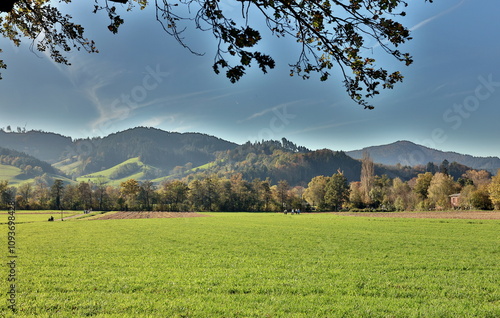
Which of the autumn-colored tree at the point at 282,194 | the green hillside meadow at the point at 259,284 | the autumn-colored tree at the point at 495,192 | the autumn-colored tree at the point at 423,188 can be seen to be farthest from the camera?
the autumn-colored tree at the point at 282,194

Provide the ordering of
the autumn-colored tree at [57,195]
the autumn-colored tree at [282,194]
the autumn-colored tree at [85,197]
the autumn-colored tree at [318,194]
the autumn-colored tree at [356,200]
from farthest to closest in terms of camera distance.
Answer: the autumn-colored tree at [282,194], the autumn-colored tree at [318,194], the autumn-colored tree at [57,195], the autumn-colored tree at [85,197], the autumn-colored tree at [356,200]

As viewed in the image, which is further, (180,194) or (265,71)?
(180,194)

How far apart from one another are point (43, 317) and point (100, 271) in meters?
6.16

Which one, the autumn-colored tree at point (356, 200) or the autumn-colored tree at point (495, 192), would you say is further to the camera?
the autumn-colored tree at point (356, 200)

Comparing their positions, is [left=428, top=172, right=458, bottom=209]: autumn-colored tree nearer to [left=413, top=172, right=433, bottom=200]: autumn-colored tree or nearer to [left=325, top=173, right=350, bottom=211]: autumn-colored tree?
[left=413, top=172, right=433, bottom=200]: autumn-colored tree

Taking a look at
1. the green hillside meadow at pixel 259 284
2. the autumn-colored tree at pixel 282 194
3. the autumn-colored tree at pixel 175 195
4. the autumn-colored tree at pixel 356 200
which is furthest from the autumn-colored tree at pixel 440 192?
the green hillside meadow at pixel 259 284

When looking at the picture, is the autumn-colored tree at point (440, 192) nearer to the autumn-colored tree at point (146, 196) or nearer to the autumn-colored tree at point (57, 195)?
the autumn-colored tree at point (146, 196)

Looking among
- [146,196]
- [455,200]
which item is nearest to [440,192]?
[455,200]

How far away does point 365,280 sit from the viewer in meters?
12.0

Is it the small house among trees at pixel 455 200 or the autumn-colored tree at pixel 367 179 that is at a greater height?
the autumn-colored tree at pixel 367 179

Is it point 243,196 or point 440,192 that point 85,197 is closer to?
point 243,196

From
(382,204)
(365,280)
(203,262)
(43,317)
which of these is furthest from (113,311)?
(382,204)

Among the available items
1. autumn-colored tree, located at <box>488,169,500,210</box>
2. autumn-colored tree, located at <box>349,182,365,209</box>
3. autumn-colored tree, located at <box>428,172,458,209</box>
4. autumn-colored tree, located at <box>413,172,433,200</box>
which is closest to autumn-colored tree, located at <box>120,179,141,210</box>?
autumn-colored tree, located at <box>349,182,365,209</box>

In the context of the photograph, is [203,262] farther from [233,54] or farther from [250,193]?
[250,193]
